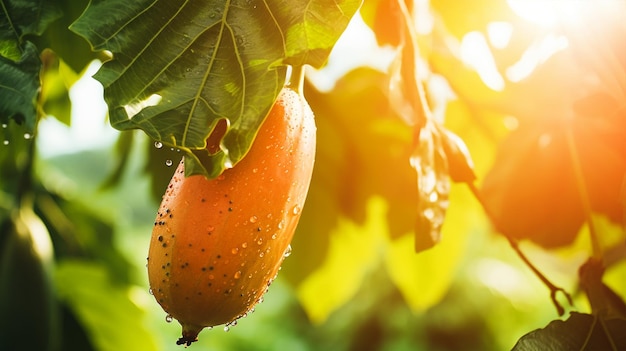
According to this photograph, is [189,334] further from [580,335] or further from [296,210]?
[580,335]

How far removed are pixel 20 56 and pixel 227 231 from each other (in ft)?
0.61

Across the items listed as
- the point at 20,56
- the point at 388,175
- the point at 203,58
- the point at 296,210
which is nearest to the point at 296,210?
the point at 296,210

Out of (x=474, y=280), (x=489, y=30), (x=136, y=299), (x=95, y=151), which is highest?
(x=489, y=30)

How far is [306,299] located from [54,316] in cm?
31

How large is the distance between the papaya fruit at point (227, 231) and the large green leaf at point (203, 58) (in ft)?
0.07

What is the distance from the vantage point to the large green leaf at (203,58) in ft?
1.30

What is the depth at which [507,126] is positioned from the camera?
0.97 m

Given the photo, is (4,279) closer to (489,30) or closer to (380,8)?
(380,8)

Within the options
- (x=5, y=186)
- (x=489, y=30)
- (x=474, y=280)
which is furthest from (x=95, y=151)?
(x=489, y=30)

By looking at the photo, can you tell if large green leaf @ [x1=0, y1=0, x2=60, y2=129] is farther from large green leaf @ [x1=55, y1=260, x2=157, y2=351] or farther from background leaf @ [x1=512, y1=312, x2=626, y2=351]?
large green leaf @ [x1=55, y1=260, x2=157, y2=351]

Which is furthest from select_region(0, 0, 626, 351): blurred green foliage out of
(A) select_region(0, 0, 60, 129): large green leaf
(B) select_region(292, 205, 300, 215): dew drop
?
(B) select_region(292, 205, 300, 215): dew drop

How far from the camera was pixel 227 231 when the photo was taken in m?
0.40

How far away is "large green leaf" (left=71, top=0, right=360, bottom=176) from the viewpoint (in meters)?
0.40

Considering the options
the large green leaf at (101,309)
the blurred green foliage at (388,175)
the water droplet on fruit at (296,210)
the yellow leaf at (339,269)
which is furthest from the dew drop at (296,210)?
the large green leaf at (101,309)
